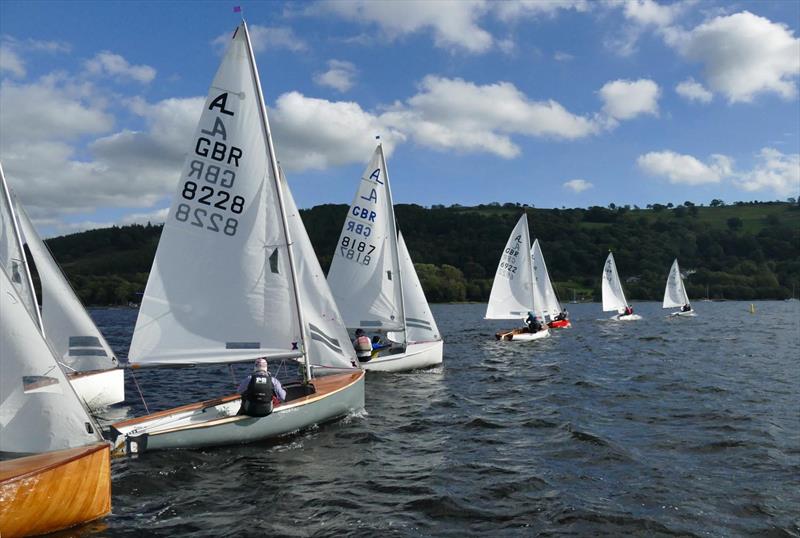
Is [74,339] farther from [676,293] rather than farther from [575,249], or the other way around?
[575,249]

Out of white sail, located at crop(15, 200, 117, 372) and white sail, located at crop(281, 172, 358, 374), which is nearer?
white sail, located at crop(281, 172, 358, 374)

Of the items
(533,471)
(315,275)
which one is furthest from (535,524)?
(315,275)

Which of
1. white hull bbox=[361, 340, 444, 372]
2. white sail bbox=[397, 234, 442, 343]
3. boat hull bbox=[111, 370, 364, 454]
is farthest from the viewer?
white sail bbox=[397, 234, 442, 343]

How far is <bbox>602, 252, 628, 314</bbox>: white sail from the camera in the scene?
54847 millimetres

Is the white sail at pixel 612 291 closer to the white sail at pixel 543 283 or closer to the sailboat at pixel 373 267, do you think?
the white sail at pixel 543 283

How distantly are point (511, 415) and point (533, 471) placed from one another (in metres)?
4.61

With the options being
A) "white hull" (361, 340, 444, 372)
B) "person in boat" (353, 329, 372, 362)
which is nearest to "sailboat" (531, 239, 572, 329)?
"white hull" (361, 340, 444, 372)

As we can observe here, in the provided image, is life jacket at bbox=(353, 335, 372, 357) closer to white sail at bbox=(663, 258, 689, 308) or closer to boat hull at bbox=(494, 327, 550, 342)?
boat hull at bbox=(494, 327, 550, 342)

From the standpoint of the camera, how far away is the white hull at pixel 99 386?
15.1 meters

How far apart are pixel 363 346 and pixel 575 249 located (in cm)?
13253

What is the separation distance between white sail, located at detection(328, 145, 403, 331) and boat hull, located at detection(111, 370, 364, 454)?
8.20 metres

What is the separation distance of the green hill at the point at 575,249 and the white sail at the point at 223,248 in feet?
342

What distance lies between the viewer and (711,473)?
33.2 ft

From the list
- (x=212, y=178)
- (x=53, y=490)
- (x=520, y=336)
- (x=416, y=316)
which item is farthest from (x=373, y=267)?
(x=53, y=490)
